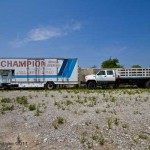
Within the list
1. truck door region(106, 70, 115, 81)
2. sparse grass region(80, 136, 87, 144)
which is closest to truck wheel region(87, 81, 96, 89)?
truck door region(106, 70, 115, 81)

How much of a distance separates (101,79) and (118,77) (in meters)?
1.91

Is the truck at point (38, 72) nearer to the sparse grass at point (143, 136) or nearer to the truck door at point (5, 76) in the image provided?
the truck door at point (5, 76)

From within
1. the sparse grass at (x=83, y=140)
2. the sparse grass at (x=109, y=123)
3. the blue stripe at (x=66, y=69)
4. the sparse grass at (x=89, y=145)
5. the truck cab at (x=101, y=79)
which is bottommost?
the sparse grass at (x=89, y=145)

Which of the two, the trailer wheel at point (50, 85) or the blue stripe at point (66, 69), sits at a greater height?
the blue stripe at point (66, 69)

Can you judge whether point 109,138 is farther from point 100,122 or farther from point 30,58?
point 30,58

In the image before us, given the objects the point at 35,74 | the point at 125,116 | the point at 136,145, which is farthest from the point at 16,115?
the point at 35,74

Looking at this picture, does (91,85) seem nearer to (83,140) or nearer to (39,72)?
(39,72)

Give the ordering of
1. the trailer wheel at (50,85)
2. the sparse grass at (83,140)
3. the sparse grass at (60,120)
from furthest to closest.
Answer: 1. the trailer wheel at (50,85)
2. the sparse grass at (60,120)
3. the sparse grass at (83,140)

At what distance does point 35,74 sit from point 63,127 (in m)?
20.0

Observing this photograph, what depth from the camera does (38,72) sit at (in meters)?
29.0

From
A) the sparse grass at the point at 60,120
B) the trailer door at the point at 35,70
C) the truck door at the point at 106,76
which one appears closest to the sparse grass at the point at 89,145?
the sparse grass at the point at 60,120

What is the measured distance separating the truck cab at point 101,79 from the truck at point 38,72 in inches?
59.4

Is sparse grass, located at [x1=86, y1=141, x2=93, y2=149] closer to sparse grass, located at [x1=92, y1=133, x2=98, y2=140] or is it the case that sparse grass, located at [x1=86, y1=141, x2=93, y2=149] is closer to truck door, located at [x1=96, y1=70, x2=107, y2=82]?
sparse grass, located at [x1=92, y1=133, x2=98, y2=140]

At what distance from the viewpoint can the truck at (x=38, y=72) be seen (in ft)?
94.2
